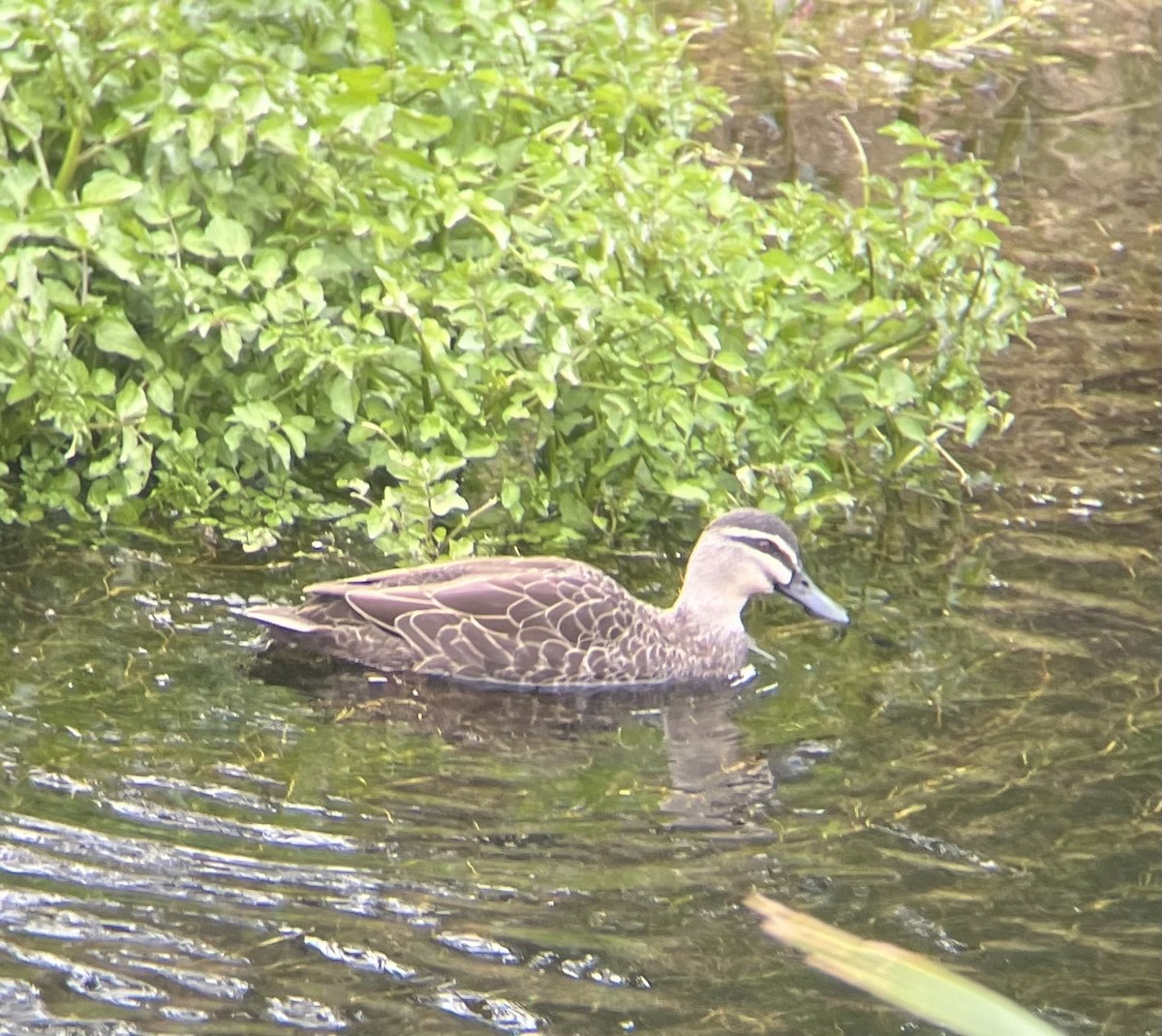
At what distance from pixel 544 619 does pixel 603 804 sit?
4.10 ft

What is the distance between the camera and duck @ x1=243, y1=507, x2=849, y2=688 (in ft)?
24.6

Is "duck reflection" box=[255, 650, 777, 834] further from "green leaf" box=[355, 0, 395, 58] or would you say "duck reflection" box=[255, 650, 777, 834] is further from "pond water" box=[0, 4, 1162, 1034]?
"green leaf" box=[355, 0, 395, 58]

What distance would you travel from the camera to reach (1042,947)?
5555mm

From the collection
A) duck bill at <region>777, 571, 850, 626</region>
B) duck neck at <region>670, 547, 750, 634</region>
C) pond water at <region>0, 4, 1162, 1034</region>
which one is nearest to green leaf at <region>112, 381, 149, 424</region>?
pond water at <region>0, 4, 1162, 1034</region>

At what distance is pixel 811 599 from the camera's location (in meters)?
7.80

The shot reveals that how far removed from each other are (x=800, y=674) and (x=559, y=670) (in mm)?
919

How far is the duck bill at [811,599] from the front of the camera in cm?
775

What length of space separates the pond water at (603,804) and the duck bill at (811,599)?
0.50ft

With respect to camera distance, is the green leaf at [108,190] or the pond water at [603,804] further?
the green leaf at [108,190]

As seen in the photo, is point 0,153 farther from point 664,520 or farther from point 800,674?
point 800,674

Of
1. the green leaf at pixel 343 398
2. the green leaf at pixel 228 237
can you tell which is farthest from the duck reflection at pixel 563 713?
the green leaf at pixel 228 237

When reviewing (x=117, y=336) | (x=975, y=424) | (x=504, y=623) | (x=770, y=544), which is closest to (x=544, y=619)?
(x=504, y=623)

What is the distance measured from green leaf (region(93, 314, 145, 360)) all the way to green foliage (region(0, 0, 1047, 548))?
0.02m

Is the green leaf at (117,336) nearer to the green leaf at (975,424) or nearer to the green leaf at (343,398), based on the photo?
the green leaf at (343,398)
